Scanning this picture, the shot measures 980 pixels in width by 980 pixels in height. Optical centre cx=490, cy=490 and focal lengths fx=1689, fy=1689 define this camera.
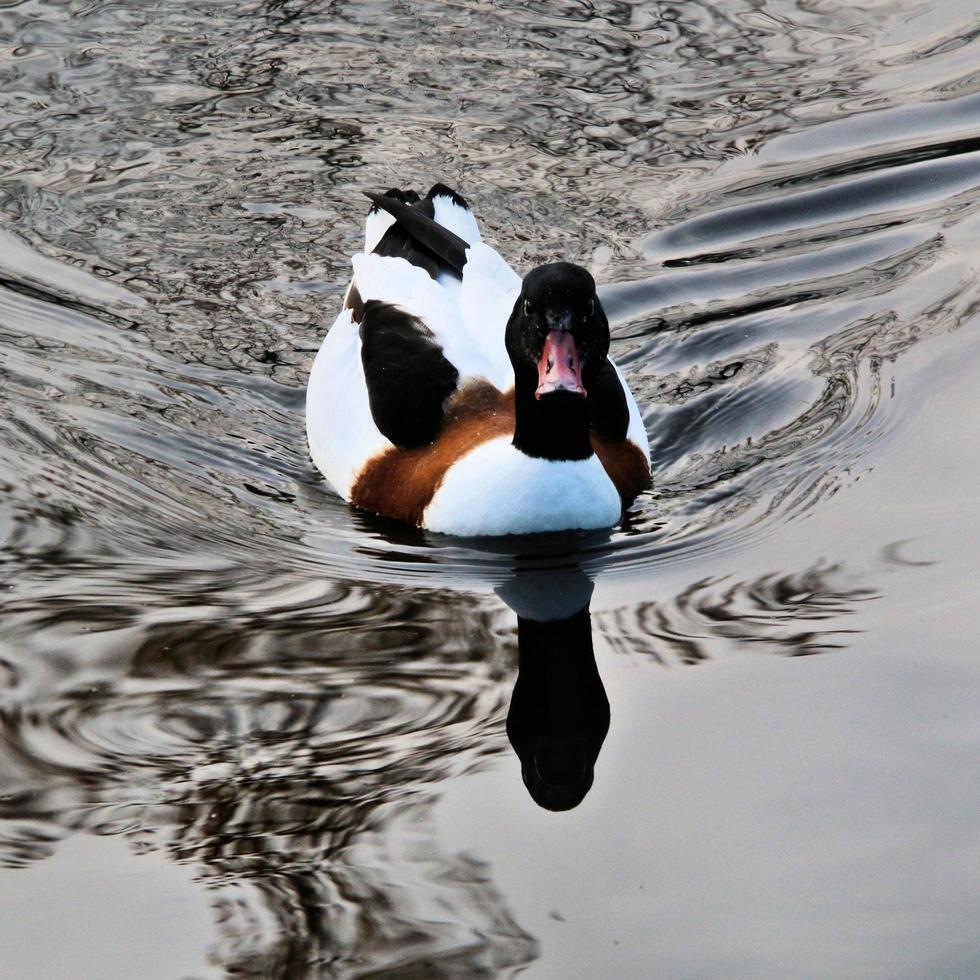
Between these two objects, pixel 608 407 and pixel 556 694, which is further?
pixel 608 407

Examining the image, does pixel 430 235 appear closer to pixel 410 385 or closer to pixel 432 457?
pixel 410 385

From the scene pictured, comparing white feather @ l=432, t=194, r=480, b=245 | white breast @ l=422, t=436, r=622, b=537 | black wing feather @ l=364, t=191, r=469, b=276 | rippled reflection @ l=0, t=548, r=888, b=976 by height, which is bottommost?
rippled reflection @ l=0, t=548, r=888, b=976

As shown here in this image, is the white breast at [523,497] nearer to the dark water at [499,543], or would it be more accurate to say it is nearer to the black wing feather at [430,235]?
the dark water at [499,543]

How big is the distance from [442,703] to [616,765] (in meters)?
0.61

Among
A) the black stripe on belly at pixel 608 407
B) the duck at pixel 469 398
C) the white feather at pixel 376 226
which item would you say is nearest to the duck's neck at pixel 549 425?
the duck at pixel 469 398

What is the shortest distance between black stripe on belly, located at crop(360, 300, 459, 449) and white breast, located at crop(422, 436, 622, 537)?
1.25ft

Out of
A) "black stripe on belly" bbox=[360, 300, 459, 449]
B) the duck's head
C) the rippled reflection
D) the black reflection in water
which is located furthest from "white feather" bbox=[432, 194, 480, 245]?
the black reflection in water

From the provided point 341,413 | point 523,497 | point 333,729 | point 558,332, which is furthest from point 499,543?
point 333,729

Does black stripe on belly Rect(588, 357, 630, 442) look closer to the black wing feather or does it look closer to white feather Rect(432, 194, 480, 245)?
the black wing feather

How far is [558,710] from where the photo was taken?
514 cm

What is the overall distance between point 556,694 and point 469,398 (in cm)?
187

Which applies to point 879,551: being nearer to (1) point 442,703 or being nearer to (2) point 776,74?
(1) point 442,703

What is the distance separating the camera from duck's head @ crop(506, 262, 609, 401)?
5891 mm

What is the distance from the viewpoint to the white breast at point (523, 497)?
635 cm
